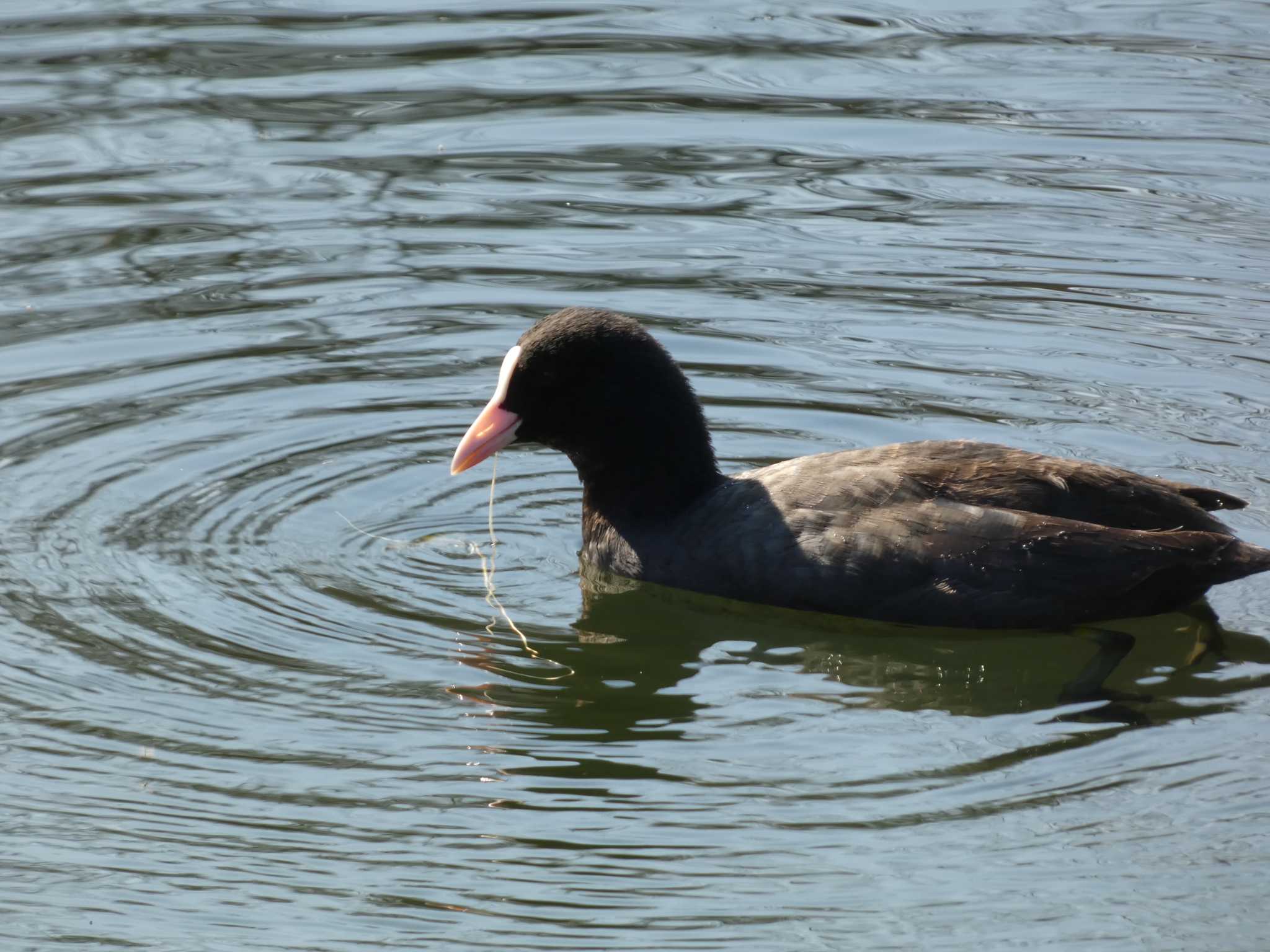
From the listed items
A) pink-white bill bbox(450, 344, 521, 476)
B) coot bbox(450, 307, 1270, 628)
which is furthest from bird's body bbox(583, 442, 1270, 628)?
pink-white bill bbox(450, 344, 521, 476)

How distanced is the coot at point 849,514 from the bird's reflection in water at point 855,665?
0.31ft

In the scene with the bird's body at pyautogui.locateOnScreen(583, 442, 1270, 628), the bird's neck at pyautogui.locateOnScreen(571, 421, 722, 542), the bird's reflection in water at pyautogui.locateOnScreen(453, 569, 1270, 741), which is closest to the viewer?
the bird's reflection in water at pyautogui.locateOnScreen(453, 569, 1270, 741)

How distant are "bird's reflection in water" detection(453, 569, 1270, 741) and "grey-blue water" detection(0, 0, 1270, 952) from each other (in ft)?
0.06

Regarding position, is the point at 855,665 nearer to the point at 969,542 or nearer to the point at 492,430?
the point at 969,542

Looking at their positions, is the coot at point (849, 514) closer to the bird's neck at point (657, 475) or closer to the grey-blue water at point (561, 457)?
the bird's neck at point (657, 475)

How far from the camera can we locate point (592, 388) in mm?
6312

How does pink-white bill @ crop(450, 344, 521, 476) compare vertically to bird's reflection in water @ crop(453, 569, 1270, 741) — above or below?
above

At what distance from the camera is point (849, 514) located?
230 inches

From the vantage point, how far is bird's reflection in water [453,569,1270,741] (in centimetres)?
538

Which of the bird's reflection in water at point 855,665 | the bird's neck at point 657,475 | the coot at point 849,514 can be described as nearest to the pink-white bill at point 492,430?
the coot at point 849,514

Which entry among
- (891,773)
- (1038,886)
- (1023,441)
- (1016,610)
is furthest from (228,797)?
(1023,441)

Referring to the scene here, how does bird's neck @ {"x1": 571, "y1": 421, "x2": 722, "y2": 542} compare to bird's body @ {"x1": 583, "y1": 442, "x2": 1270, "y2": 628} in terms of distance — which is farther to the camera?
bird's neck @ {"x1": 571, "y1": 421, "x2": 722, "y2": 542}

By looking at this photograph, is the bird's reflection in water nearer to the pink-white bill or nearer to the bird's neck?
the bird's neck

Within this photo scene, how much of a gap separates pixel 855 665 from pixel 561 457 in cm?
215
